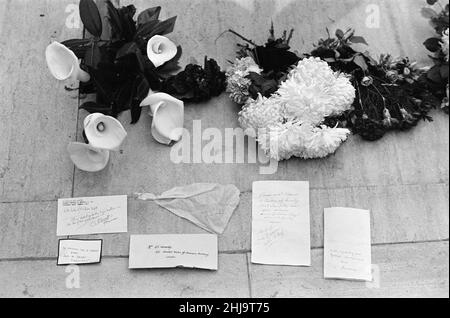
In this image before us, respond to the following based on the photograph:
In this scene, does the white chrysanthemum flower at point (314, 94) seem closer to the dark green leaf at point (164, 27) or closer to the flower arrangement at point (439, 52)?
the flower arrangement at point (439, 52)

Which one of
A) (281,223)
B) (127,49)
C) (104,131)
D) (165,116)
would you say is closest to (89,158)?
(104,131)

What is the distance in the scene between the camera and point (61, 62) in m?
1.59

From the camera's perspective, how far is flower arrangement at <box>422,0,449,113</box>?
1.59m

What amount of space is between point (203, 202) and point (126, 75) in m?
0.52

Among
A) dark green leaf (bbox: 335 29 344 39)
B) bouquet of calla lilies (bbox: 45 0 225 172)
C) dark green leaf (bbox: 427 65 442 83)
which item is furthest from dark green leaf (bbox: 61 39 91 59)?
dark green leaf (bbox: 427 65 442 83)

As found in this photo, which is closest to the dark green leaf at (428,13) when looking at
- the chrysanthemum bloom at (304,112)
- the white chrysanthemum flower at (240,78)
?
the chrysanthemum bloom at (304,112)

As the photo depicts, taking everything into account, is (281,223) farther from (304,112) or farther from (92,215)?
(92,215)

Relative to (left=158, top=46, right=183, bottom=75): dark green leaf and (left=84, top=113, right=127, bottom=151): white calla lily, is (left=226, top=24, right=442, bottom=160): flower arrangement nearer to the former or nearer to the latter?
(left=158, top=46, right=183, bottom=75): dark green leaf

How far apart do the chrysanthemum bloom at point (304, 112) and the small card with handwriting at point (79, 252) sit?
64 cm

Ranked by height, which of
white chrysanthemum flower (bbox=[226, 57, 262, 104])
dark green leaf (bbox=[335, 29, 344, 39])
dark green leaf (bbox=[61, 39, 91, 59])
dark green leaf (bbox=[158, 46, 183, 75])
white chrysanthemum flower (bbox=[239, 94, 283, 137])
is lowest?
white chrysanthemum flower (bbox=[239, 94, 283, 137])

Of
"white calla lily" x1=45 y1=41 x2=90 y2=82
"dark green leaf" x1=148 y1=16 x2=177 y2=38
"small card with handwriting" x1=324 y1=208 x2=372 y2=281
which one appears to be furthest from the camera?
"dark green leaf" x1=148 y1=16 x2=177 y2=38

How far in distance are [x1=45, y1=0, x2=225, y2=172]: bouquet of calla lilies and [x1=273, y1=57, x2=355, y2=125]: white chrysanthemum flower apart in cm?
28

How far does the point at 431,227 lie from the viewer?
1.50 metres

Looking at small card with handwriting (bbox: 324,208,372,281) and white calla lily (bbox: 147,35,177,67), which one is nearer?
small card with handwriting (bbox: 324,208,372,281)
